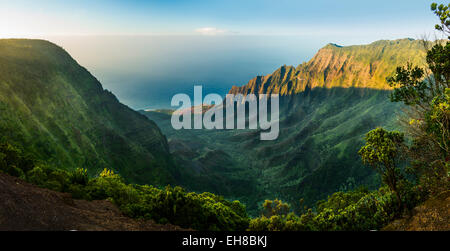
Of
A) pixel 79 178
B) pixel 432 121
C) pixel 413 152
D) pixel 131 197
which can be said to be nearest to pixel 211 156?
pixel 131 197

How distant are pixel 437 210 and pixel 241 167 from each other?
13266 cm

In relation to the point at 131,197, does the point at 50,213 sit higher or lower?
higher

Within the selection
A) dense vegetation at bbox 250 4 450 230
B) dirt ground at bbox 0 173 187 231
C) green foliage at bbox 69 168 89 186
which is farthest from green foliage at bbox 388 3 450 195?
green foliage at bbox 69 168 89 186

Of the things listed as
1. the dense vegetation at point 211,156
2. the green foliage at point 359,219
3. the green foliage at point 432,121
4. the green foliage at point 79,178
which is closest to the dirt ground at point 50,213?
the dense vegetation at point 211,156

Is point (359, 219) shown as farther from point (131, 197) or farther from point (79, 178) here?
point (79, 178)

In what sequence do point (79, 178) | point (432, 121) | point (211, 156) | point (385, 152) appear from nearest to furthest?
1. point (432, 121)
2. point (385, 152)
3. point (79, 178)
4. point (211, 156)

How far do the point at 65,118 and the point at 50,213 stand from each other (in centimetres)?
5479

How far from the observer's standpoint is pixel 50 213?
472 inches

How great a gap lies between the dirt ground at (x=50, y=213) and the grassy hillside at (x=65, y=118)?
81.5 ft

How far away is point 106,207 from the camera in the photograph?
1647 cm

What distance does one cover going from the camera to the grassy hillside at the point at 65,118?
4159 centimetres
